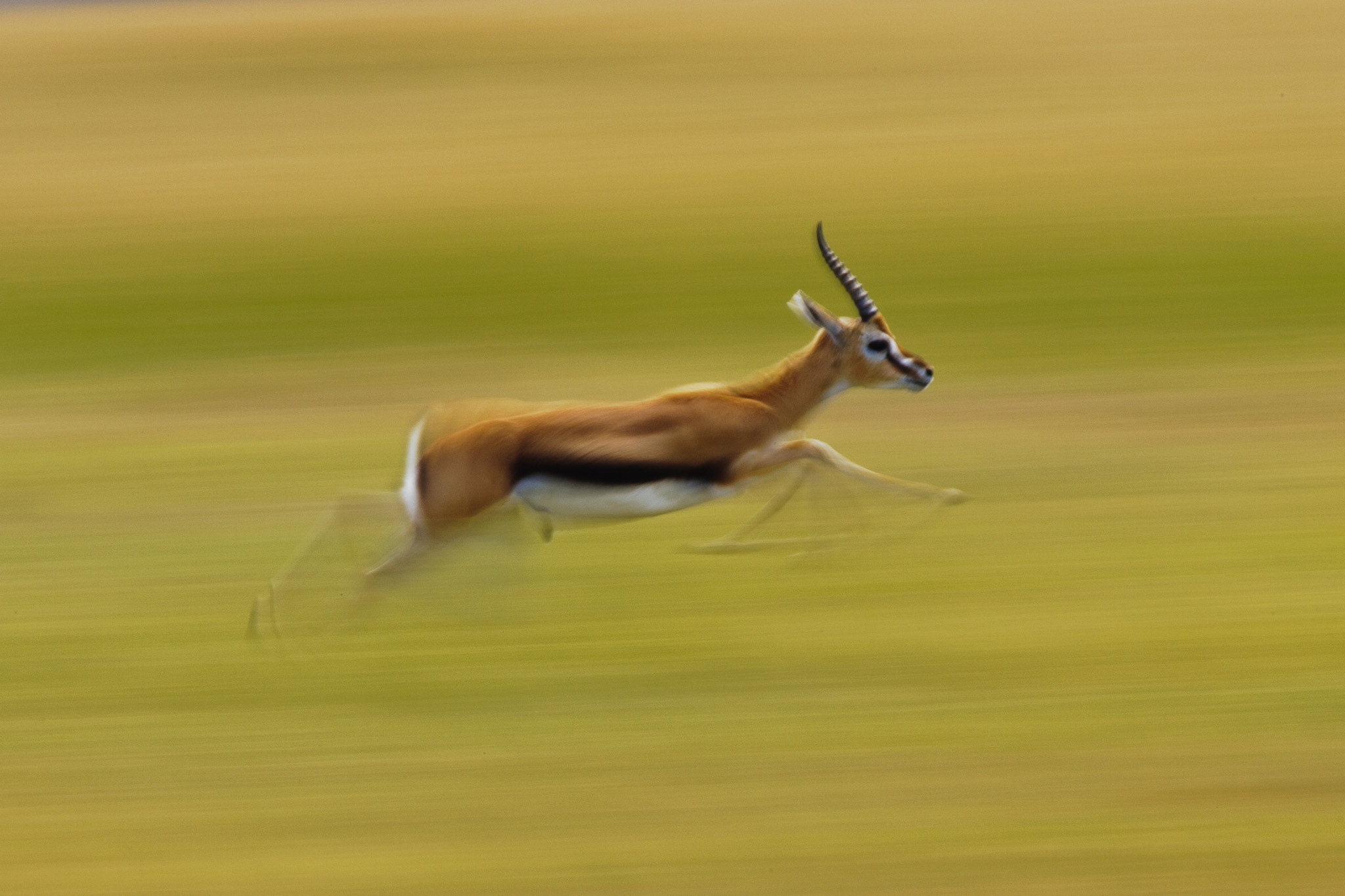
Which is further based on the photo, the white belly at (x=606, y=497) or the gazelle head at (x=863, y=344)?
the gazelle head at (x=863, y=344)

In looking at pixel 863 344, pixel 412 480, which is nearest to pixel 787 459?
pixel 863 344

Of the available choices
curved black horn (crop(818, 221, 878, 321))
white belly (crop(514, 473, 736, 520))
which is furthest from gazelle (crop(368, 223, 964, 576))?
curved black horn (crop(818, 221, 878, 321))

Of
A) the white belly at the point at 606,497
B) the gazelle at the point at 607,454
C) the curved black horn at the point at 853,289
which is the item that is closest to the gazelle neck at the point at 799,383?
the gazelle at the point at 607,454

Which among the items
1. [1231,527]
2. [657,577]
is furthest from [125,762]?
[1231,527]

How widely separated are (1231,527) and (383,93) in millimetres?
12693

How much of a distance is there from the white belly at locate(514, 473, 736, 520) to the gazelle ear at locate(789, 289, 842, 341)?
0.86 m

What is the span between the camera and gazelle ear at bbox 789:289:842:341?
23.4ft

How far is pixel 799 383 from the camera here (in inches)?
281

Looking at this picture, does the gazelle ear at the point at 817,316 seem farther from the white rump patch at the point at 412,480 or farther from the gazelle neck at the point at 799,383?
the white rump patch at the point at 412,480

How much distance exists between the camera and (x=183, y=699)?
622 centimetres

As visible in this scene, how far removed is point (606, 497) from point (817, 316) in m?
1.21

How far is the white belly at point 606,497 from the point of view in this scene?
6418 mm

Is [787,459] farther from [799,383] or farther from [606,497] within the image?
[606,497]

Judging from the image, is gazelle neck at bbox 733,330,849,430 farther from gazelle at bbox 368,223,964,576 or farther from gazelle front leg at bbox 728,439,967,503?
gazelle front leg at bbox 728,439,967,503
